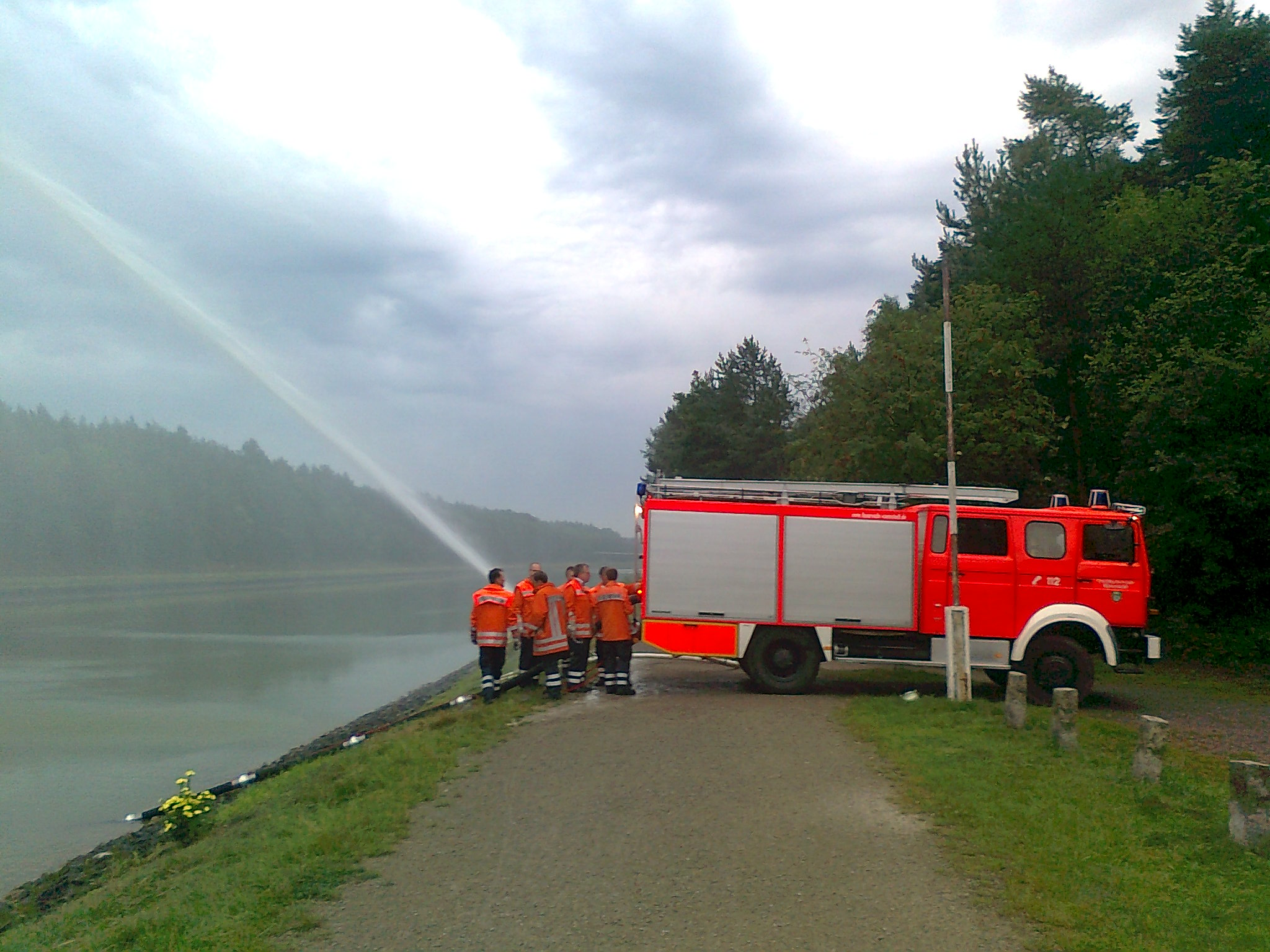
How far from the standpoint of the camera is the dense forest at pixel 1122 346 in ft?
65.6

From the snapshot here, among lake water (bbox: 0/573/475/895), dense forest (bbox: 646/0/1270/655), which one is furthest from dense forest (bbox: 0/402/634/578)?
dense forest (bbox: 646/0/1270/655)

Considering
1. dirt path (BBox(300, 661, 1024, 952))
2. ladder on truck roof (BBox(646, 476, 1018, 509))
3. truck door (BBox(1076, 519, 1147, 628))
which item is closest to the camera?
dirt path (BBox(300, 661, 1024, 952))

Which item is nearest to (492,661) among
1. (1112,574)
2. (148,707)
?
(1112,574)

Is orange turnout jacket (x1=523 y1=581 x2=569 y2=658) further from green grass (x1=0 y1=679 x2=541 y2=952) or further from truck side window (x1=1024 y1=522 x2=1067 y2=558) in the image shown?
truck side window (x1=1024 y1=522 x2=1067 y2=558)

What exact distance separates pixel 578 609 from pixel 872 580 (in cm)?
439

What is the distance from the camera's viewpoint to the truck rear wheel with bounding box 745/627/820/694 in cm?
1457

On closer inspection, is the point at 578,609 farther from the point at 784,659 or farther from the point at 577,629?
the point at 784,659

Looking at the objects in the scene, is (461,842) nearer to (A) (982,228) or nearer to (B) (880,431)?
(B) (880,431)

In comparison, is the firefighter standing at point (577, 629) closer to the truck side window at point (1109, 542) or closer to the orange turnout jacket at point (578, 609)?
the orange turnout jacket at point (578, 609)

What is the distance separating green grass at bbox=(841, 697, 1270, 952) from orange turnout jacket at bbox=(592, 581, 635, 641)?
391cm

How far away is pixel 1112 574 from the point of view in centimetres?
1393

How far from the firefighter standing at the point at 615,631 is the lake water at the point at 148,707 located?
7.09 m

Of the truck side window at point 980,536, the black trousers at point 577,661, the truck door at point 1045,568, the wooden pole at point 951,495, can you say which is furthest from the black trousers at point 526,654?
the truck door at point 1045,568

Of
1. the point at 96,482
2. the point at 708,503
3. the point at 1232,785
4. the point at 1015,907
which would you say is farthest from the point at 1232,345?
the point at 96,482
